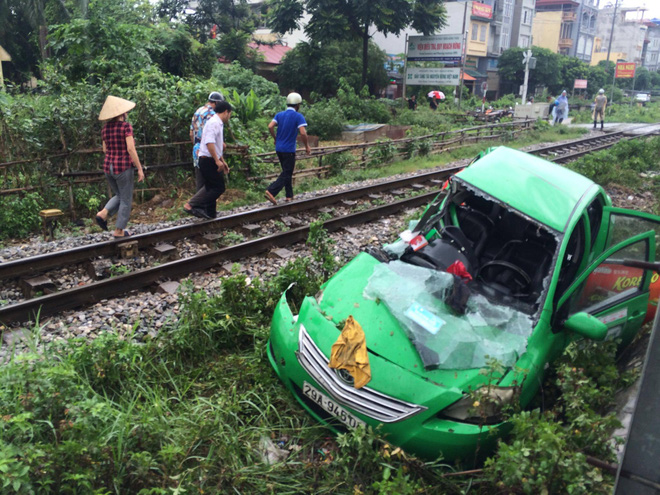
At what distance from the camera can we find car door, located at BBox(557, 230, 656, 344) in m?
4.04

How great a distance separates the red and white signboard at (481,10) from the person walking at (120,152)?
5033 cm

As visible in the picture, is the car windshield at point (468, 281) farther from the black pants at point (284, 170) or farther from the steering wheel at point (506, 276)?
the black pants at point (284, 170)

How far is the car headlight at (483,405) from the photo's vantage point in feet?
10.8

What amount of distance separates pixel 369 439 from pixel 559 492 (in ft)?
3.62

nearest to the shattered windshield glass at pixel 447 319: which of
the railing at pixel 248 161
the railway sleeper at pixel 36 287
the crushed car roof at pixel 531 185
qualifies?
the crushed car roof at pixel 531 185

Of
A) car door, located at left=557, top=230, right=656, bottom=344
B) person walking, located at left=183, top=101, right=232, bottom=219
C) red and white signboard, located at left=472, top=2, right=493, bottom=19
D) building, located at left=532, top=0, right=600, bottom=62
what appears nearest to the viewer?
car door, located at left=557, top=230, right=656, bottom=344

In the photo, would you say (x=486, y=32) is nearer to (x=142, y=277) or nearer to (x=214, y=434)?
(x=142, y=277)

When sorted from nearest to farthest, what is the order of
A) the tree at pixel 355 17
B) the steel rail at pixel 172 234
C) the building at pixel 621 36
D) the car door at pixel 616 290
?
the car door at pixel 616 290 < the steel rail at pixel 172 234 < the tree at pixel 355 17 < the building at pixel 621 36

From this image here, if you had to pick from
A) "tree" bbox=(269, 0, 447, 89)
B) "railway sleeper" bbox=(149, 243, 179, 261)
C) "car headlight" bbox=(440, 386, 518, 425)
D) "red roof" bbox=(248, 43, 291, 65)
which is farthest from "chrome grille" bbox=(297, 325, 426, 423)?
"red roof" bbox=(248, 43, 291, 65)

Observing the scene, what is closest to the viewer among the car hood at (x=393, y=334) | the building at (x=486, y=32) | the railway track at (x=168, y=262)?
the car hood at (x=393, y=334)

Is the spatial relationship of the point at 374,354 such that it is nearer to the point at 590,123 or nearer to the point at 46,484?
the point at 46,484

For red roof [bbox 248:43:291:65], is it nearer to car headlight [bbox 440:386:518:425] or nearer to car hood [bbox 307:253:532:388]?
car hood [bbox 307:253:532:388]

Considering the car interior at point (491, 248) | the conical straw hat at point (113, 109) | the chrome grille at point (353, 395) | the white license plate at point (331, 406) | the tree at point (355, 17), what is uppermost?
the tree at point (355, 17)

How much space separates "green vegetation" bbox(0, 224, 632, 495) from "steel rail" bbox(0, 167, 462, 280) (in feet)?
6.61
